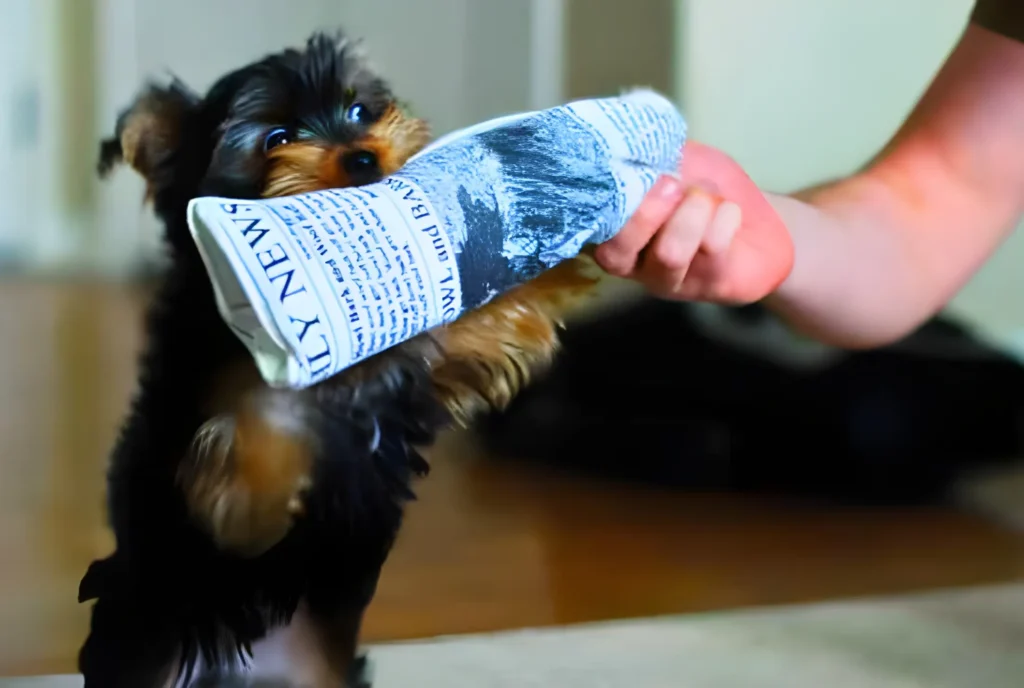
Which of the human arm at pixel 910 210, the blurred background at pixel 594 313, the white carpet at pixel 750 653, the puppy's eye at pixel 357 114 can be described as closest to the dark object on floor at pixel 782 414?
the blurred background at pixel 594 313

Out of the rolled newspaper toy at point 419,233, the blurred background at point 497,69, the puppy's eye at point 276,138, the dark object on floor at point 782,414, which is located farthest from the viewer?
the dark object on floor at point 782,414

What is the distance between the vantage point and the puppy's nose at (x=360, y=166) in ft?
1.31

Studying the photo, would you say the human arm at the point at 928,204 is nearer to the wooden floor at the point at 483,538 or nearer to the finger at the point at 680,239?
Answer: the finger at the point at 680,239

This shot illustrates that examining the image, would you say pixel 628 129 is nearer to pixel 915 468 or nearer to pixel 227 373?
pixel 227 373

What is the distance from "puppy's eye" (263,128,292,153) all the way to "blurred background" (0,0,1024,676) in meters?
0.09

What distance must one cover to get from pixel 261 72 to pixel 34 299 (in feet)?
2.15

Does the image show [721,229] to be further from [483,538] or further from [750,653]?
[483,538]

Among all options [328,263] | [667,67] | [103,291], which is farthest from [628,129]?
[667,67]

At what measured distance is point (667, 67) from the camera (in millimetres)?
1140

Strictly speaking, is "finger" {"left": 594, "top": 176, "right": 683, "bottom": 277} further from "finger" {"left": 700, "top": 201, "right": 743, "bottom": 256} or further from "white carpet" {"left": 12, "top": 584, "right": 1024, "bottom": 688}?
"white carpet" {"left": 12, "top": 584, "right": 1024, "bottom": 688}

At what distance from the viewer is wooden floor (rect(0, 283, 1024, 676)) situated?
63cm

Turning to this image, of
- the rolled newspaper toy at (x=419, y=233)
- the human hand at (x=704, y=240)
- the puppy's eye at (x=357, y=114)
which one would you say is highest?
the puppy's eye at (x=357, y=114)

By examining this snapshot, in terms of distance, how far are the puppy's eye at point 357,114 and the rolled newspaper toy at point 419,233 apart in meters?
0.07

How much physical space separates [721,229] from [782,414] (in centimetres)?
87
